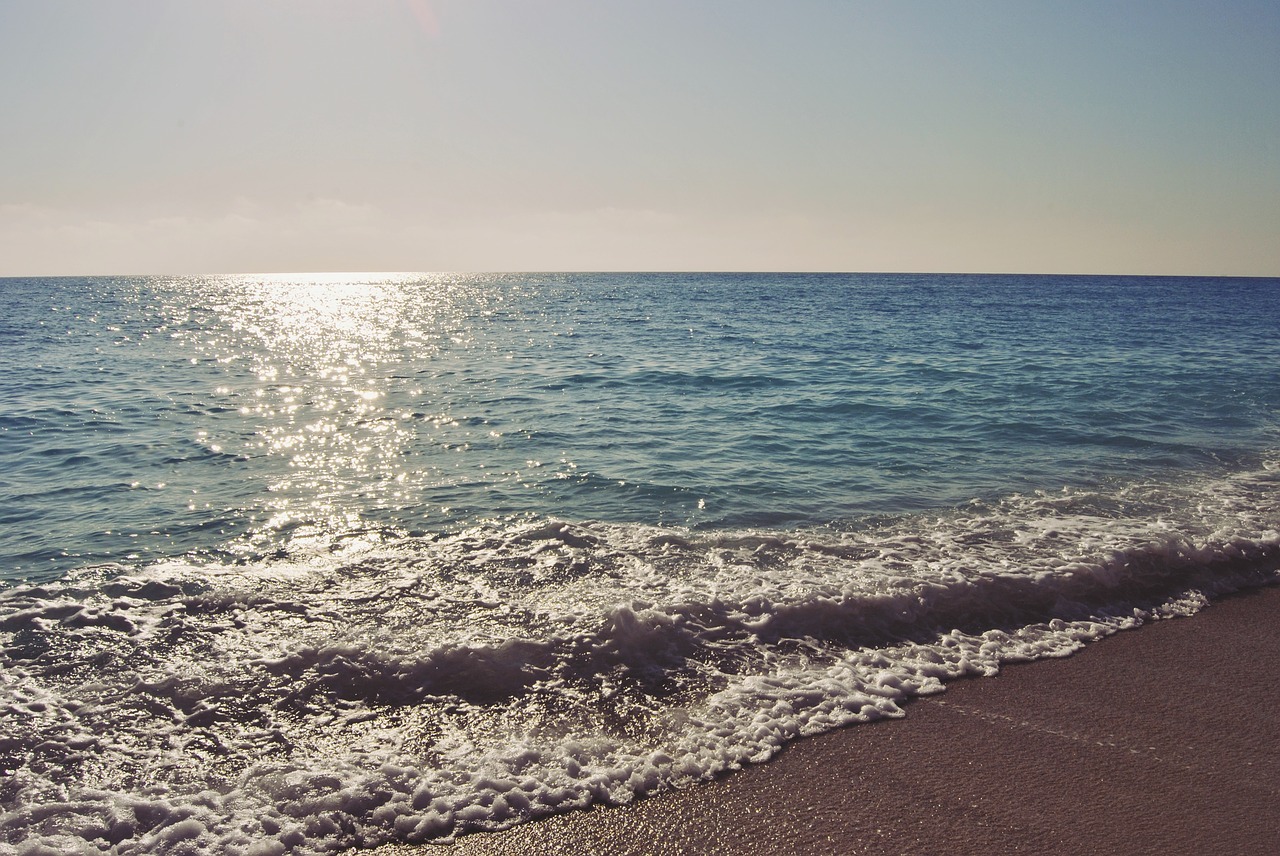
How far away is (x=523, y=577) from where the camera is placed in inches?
290

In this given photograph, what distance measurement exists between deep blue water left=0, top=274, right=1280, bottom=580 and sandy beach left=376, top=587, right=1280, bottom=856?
3.88m

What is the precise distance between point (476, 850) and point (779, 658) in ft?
9.49

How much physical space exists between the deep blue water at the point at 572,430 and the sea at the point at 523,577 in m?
0.11

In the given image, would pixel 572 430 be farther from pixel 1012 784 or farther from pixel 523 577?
pixel 1012 784

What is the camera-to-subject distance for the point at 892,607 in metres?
6.71

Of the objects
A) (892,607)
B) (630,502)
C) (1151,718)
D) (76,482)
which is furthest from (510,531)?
(76,482)

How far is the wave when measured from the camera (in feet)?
14.2

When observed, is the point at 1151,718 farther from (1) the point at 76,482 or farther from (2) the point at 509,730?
(1) the point at 76,482

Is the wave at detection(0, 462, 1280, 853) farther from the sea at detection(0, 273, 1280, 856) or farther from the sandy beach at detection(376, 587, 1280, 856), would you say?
the sandy beach at detection(376, 587, 1280, 856)

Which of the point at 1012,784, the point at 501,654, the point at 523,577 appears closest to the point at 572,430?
the point at 523,577

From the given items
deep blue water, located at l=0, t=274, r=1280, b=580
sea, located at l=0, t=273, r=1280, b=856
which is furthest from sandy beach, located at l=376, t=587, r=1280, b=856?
deep blue water, located at l=0, t=274, r=1280, b=580

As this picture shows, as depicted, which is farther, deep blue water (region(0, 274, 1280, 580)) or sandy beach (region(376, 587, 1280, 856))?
deep blue water (region(0, 274, 1280, 580))

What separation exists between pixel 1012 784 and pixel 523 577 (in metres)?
4.64

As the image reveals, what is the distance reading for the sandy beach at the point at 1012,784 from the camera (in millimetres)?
3990
